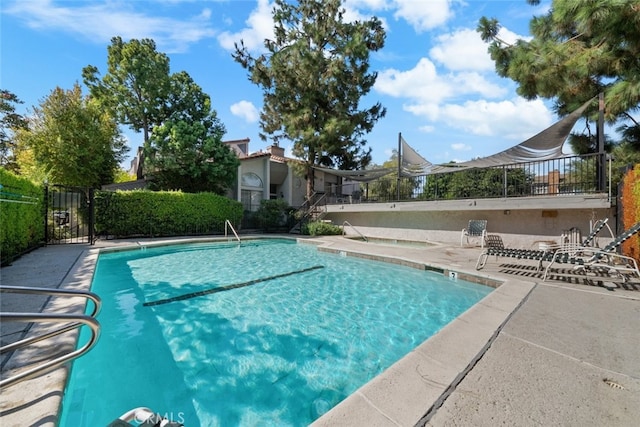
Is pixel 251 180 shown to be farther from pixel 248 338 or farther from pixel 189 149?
pixel 248 338

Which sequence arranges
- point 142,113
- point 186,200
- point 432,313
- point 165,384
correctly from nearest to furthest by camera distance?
point 165,384
point 432,313
point 186,200
point 142,113

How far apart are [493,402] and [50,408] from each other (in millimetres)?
2871

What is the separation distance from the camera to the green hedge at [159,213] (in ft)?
41.9

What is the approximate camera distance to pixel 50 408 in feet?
5.74

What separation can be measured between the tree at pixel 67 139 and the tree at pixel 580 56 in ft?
66.3

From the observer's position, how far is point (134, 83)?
18719 mm

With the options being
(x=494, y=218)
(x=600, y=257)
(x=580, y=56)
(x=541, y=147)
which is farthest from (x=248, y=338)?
(x=494, y=218)

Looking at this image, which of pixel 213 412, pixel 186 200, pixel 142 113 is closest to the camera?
pixel 213 412

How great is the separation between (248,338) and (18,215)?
783 cm

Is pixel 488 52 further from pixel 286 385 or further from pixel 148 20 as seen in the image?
pixel 286 385

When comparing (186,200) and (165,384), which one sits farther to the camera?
(186,200)

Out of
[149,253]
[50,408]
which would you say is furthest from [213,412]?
[149,253]

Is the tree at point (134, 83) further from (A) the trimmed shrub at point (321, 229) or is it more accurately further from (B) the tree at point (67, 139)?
(A) the trimmed shrub at point (321, 229)

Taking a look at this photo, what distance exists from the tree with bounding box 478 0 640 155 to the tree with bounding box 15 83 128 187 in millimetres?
20202
